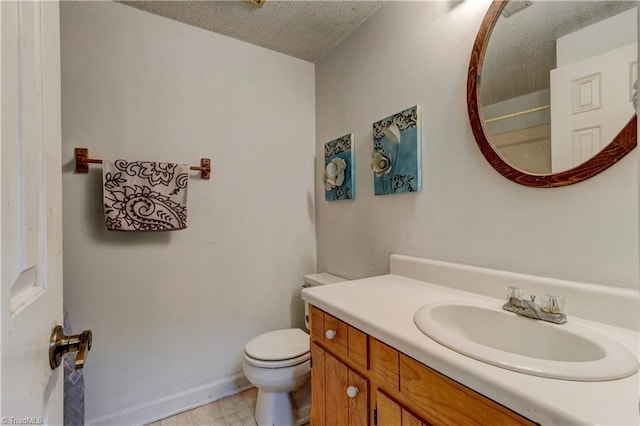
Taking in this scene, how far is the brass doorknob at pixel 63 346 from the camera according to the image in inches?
19.9

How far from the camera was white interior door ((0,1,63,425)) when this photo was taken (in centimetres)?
35

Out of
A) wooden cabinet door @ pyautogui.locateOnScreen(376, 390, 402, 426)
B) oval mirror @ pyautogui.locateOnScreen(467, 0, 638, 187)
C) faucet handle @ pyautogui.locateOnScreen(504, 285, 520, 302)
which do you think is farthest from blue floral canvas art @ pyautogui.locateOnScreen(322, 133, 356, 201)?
wooden cabinet door @ pyautogui.locateOnScreen(376, 390, 402, 426)

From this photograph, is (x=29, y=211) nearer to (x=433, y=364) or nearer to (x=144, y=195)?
(x=433, y=364)

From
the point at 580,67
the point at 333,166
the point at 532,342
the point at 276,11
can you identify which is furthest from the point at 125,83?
the point at 532,342

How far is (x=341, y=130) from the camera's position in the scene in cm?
184

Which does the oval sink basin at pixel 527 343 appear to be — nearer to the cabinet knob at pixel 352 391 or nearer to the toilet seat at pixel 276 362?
the cabinet knob at pixel 352 391

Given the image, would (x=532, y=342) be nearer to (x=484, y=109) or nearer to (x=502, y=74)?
(x=484, y=109)

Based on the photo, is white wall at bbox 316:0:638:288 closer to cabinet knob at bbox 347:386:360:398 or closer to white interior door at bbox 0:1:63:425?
cabinet knob at bbox 347:386:360:398

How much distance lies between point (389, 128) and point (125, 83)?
1431 mm

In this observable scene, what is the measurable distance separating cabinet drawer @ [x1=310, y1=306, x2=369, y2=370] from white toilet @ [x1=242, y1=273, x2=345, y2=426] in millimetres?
383

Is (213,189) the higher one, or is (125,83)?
(125,83)

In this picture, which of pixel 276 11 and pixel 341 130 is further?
pixel 341 130

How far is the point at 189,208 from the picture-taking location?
168cm

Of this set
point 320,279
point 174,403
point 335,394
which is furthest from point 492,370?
point 174,403
